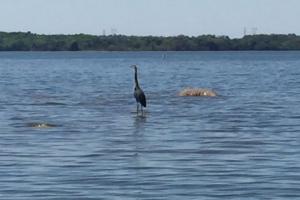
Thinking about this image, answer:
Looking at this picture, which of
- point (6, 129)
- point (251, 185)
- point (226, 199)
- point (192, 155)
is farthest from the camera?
point (6, 129)

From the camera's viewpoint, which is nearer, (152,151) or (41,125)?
(152,151)

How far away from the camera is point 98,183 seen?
63.1 ft

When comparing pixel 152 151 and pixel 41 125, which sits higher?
pixel 152 151

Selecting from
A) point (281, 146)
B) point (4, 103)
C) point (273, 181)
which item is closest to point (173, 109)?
point (4, 103)

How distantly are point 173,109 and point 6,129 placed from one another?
9.93m

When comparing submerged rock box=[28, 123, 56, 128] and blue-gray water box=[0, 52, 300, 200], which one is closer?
blue-gray water box=[0, 52, 300, 200]

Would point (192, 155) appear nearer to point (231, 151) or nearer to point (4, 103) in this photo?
point (231, 151)

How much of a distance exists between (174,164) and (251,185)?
122 inches

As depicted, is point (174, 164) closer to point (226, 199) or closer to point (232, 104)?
point (226, 199)

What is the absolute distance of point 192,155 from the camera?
23.6 m

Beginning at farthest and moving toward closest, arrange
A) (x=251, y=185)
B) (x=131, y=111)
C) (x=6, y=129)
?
(x=131, y=111), (x=6, y=129), (x=251, y=185)

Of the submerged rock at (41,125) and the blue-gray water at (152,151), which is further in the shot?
the submerged rock at (41,125)

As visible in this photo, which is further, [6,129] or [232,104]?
[232,104]

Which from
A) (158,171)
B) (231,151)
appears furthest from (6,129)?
(158,171)
